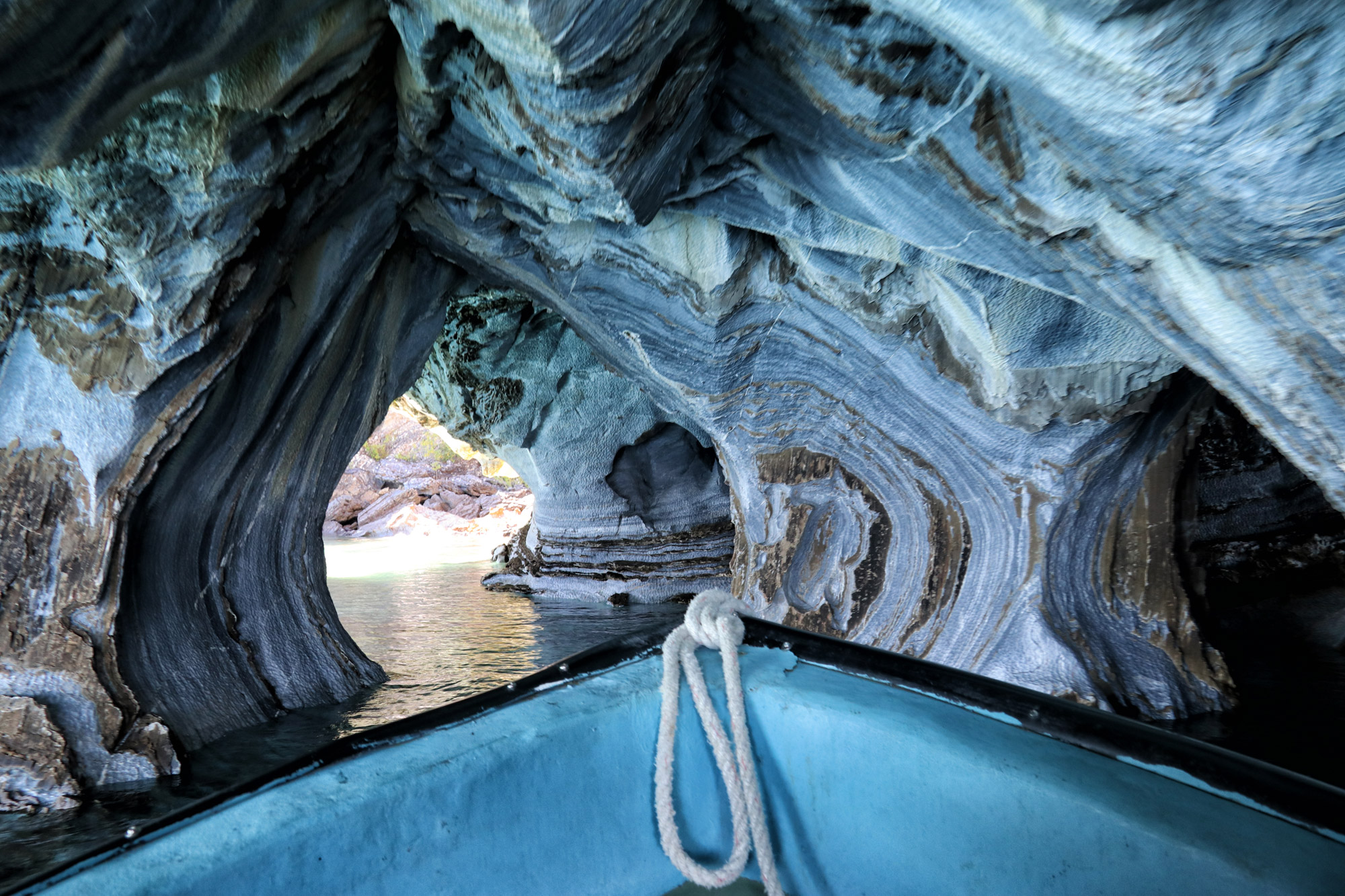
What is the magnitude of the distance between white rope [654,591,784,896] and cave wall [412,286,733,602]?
5.97 m

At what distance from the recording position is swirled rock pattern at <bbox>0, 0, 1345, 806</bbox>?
1683 millimetres

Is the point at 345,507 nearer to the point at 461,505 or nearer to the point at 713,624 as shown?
the point at 461,505

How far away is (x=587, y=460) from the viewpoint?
7.86m

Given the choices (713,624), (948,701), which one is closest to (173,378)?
(713,624)

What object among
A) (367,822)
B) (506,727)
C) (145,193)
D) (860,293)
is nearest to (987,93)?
(860,293)

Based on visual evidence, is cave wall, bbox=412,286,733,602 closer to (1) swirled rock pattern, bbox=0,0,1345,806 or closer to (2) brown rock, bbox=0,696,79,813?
(1) swirled rock pattern, bbox=0,0,1345,806

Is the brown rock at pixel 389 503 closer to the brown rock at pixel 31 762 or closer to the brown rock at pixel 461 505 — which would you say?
the brown rock at pixel 461 505

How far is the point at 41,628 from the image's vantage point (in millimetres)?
2895

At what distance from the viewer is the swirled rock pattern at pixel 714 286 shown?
168cm

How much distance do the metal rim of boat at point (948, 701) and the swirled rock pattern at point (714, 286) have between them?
1.10m

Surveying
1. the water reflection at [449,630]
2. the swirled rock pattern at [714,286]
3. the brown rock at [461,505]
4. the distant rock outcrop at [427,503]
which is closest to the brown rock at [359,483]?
the distant rock outcrop at [427,503]

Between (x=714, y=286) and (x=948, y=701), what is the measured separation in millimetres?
2885

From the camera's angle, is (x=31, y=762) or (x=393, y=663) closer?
(x=31, y=762)

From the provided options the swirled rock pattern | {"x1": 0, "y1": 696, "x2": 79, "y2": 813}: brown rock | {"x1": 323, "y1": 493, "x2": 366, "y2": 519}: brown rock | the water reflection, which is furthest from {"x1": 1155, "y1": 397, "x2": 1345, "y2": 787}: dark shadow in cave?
{"x1": 323, "y1": 493, "x2": 366, "y2": 519}: brown rock
